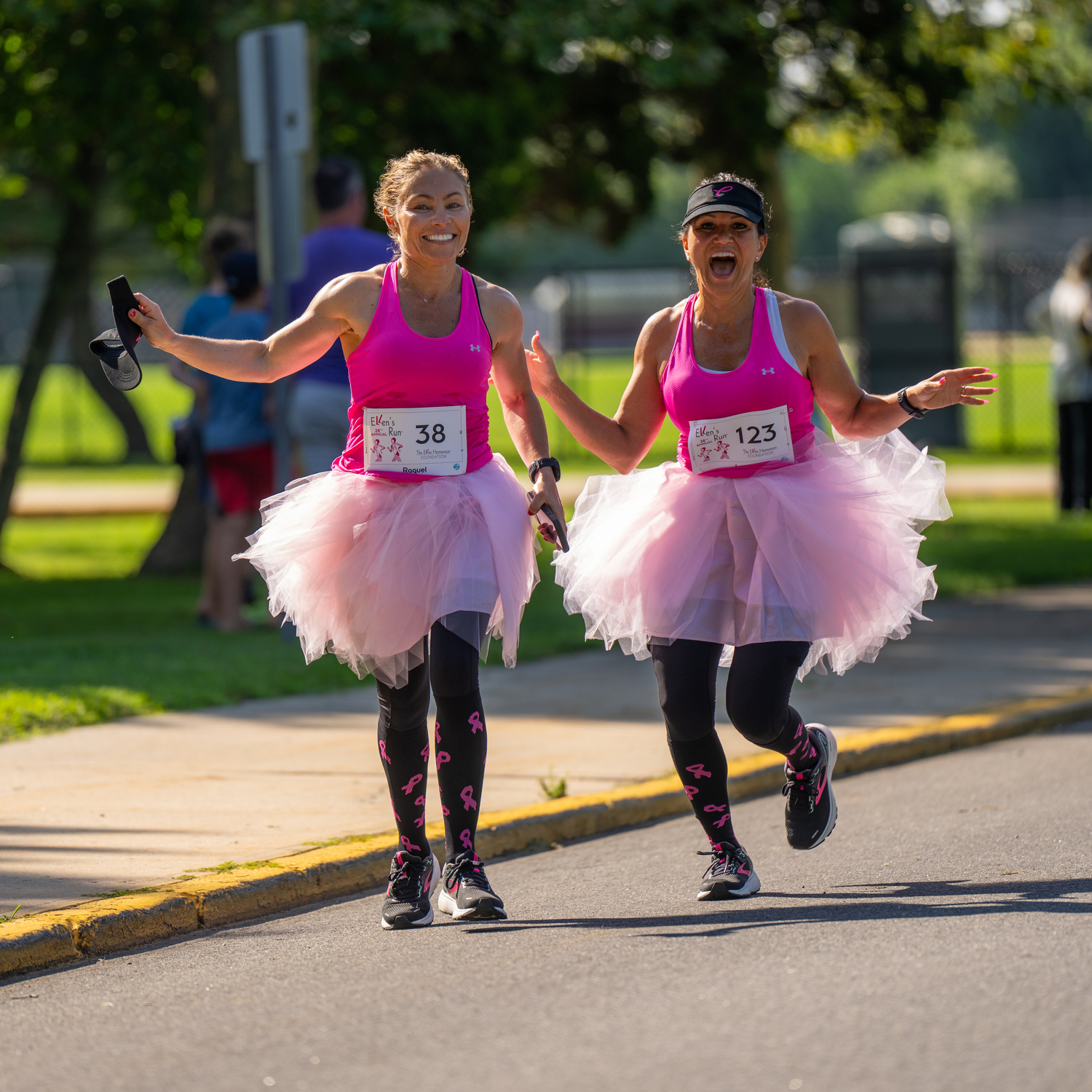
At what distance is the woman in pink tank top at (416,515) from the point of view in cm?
513

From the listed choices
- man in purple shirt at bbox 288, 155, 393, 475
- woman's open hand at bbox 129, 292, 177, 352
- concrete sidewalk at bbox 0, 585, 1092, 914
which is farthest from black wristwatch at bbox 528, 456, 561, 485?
man in purple shirt at bbox 288, 155, 393, 475

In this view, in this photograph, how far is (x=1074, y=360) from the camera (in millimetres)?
15641

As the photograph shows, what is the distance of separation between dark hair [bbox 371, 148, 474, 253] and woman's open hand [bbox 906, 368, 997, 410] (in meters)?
1.41

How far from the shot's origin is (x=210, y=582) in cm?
1093

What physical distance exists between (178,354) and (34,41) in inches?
437

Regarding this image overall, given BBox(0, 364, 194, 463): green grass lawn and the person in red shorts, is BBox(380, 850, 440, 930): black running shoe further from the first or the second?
BBox(0, 364, 194, 463): green grass lawn

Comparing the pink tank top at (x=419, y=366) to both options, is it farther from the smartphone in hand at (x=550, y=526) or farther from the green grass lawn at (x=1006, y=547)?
the green grass lawn at (x=1006, y=547)

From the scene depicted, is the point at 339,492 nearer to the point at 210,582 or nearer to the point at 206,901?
the point at 206,901

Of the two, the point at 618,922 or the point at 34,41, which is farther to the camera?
the point at 34,41

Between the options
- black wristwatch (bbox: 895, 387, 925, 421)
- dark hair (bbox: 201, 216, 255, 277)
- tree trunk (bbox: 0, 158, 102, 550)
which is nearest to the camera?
black wristwatch (bbox: 895, 387, 925, 421)

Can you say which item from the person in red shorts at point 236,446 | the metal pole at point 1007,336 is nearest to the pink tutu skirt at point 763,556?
the person in red shorts at point 236,446

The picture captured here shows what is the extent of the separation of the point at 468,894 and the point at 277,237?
17.3 feet

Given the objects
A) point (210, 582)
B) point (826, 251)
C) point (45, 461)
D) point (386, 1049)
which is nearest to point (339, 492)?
point (386, 1049)

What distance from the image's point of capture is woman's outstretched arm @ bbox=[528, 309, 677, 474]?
5.59 metres
